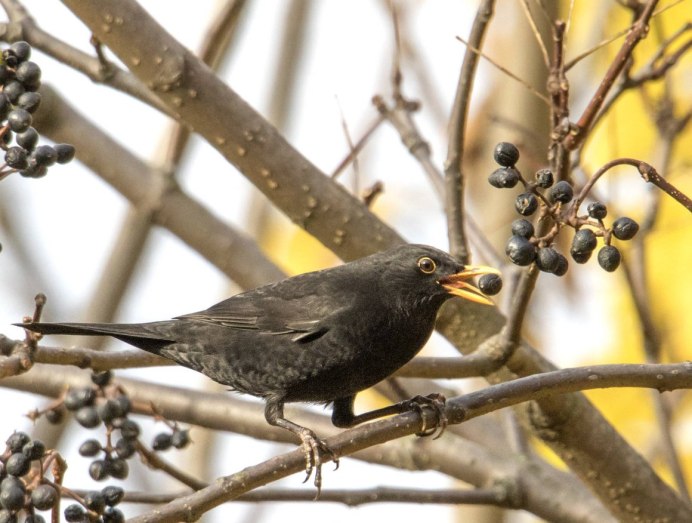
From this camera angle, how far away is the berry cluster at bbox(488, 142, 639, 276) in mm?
2863

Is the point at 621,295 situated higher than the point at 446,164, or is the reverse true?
the point at 621,295

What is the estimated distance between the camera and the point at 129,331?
404 centimetres

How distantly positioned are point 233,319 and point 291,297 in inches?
9.7

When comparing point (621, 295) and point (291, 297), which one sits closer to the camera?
point (291, 297)

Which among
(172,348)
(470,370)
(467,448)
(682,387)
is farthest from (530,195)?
(467,448)

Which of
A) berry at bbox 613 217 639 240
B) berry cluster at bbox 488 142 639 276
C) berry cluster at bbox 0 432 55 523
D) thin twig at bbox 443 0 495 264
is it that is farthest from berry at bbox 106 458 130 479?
berry at bbox 613 217 639 240

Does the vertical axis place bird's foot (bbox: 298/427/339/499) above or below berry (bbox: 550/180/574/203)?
below

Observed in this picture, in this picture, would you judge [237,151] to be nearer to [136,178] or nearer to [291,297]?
[291,297]

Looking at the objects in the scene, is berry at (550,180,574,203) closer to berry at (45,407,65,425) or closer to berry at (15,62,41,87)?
berry at (15,62,41,87)

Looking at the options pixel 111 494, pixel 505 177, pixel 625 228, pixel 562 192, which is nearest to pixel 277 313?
pixel 111 494

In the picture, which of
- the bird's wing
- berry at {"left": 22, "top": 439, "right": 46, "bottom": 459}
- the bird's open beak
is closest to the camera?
berry at {"left": 22, "top": 439, "right": 46, "bottom": 459}

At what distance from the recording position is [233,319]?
4.29 m

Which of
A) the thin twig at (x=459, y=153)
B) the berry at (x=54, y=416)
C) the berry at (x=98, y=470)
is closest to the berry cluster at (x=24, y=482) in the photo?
the berry at (x=98, y=470)

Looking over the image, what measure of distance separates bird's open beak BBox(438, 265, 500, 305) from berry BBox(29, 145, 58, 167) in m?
1.53
